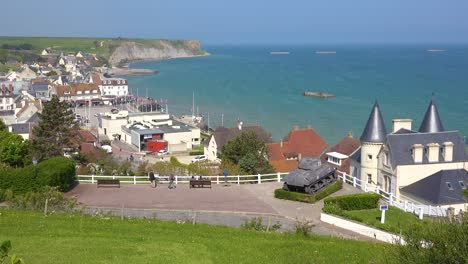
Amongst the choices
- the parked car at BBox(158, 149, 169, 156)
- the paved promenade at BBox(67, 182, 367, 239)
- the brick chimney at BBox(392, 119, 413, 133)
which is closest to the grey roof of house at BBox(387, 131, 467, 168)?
the paved promenade at BBox(67, 182, 367, 239)

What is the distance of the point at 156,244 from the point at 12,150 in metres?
19.4

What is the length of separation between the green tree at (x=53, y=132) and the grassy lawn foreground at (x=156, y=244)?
14.5 m

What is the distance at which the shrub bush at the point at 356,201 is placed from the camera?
61.0 ft

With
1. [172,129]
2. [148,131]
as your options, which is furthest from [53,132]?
[172,129]

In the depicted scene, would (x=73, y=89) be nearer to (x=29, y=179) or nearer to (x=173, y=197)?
(x=29, y=179)

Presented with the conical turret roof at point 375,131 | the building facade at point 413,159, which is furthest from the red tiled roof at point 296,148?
the building facade at point 413,159

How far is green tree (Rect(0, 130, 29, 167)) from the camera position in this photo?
95.1 ft

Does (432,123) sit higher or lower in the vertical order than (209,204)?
higher

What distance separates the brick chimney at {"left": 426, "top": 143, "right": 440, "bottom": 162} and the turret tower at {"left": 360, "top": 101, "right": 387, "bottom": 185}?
2.48 meters

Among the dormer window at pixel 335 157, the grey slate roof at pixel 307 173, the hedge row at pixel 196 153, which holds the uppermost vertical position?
the grey slate roof at pixel 307 173

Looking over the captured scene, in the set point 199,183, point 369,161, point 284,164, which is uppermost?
point 369,161

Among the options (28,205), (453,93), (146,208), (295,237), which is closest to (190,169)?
(146,208)

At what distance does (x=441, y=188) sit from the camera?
877 inches

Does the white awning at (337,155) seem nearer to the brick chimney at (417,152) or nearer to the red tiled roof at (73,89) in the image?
the brick chimney at (417,152)
